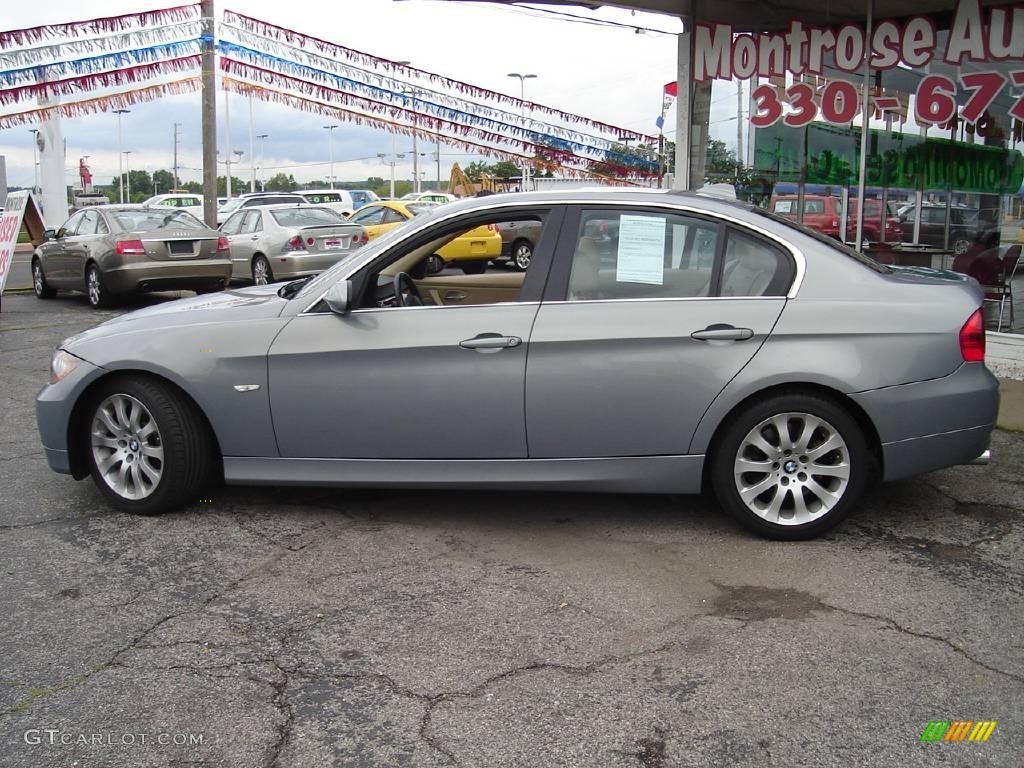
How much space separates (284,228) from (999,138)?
10.8m

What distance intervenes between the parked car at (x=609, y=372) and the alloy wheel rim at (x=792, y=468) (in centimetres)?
1

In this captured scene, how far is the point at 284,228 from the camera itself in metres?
16.4

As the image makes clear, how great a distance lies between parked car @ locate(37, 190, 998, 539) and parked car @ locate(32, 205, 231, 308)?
9270 millimetres

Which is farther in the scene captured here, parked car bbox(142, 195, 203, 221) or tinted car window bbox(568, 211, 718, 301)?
parked car bbox(142, 195, 203, 221)

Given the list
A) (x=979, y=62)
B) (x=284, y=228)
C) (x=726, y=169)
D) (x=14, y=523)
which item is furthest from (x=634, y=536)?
(x=284, y=228)

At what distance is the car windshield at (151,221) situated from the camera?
13998 mm

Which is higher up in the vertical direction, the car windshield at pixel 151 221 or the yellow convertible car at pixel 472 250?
the car windshield at pixel 151 221

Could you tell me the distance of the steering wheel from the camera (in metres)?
4.88

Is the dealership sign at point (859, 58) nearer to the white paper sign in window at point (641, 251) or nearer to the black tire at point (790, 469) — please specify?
the white paper sign in window at point (641, 251)

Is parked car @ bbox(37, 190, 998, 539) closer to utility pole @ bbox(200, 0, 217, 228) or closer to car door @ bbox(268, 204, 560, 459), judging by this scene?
car door @ bbox(268, 204, 560, 459)

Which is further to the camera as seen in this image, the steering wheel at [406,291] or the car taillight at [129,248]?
the car taillight at [129,248]

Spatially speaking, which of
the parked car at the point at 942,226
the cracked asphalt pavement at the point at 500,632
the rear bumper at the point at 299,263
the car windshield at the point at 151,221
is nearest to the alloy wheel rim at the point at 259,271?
the rear bumper at the point at 299,263

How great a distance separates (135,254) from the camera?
44.5 ft

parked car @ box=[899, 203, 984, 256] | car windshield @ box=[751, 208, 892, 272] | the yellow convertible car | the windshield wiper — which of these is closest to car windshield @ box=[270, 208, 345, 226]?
parked car @ box=[899, 203, 984, 256]
